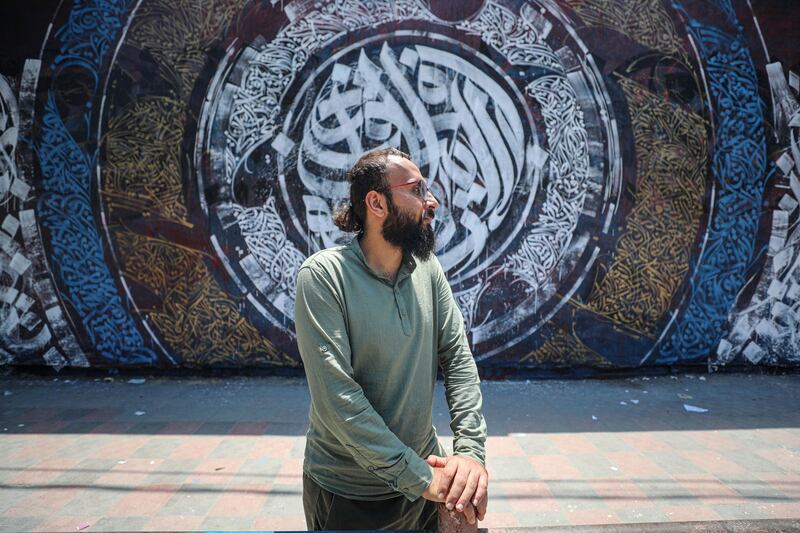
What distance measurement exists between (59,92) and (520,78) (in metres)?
5.01

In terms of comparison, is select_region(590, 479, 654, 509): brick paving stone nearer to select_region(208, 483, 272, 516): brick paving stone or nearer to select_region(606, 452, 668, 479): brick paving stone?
select_region(606, 452, 668, 479): brick paving stone

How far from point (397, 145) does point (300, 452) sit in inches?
132

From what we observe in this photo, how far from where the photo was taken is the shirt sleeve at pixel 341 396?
57.8 inches

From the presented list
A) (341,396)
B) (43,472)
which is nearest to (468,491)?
(341,396)

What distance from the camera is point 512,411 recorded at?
4.99 meters

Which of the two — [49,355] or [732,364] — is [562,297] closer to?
[732,364]

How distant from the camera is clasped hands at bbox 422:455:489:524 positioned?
140cm

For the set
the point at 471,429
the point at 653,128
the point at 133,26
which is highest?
the point at 133,26

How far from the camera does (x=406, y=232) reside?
1798 millimetres

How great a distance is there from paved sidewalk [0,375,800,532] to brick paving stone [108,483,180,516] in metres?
0.01

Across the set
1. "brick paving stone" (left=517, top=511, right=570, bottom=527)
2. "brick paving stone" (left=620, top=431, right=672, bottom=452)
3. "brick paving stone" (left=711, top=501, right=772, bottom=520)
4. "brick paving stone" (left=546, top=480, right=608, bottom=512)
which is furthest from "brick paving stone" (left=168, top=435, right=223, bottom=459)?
"brick paving stone" (left=711, top=501, right=772, bottom=520)

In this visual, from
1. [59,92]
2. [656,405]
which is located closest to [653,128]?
[656,405]

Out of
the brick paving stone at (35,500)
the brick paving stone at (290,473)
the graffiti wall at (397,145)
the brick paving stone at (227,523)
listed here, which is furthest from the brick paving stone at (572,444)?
the brick paving stone at (35,500)

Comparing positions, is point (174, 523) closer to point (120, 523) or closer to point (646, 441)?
point (120, 523)
